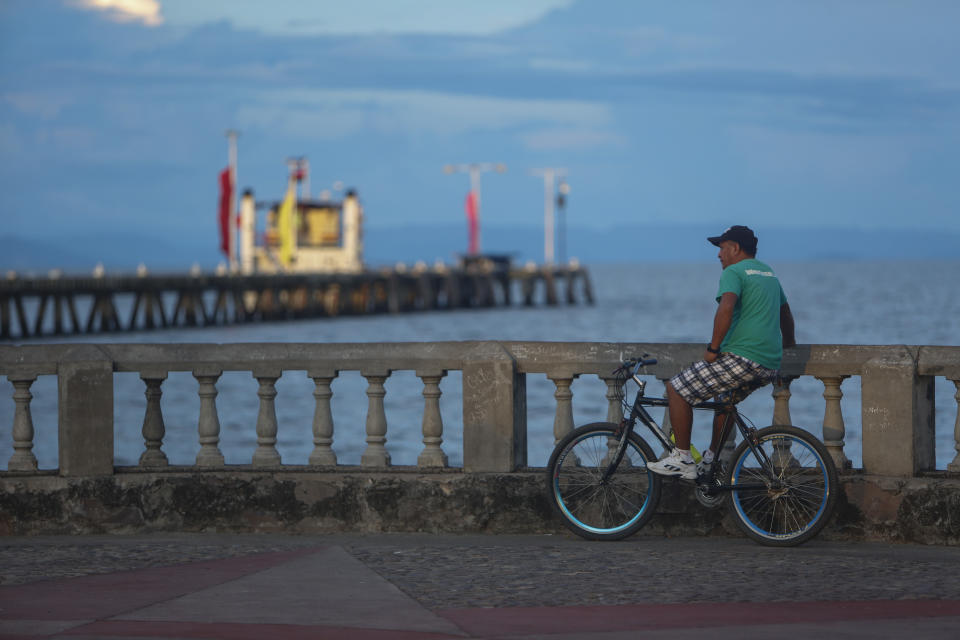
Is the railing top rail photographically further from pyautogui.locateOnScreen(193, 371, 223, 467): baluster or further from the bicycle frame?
the bicycle frame

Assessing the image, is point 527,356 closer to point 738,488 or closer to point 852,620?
point 738,488

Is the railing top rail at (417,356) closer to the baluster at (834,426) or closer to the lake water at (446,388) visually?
the baluster at (834,426)

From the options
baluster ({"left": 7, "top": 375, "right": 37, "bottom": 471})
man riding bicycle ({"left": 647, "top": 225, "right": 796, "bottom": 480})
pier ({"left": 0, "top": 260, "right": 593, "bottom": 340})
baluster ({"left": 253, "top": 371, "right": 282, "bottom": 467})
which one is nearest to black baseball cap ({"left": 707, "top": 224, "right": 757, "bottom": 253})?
man riding bicycle ({"left": 647, "top": 225, "right": 796, "bottom": 480})

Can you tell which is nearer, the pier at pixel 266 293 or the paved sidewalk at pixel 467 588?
the paved sidewalk at pixel 467 588

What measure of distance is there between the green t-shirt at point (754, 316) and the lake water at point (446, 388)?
19.2m

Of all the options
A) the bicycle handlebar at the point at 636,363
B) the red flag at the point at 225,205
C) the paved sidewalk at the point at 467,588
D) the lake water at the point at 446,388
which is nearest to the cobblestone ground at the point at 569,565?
the paved sidewalk at the point at 467,588

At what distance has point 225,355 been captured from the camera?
9.08m

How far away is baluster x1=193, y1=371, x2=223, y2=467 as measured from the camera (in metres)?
9.00

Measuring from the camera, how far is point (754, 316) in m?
7.86

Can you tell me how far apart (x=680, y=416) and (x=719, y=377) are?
1.05 ft

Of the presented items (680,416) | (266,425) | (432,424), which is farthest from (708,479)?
(266,425)

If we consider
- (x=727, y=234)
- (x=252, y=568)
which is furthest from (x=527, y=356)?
(x=252, y=568)

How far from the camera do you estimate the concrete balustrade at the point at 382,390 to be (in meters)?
8.51

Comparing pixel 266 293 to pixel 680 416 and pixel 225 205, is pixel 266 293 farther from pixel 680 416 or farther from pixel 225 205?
pixel 680 416
